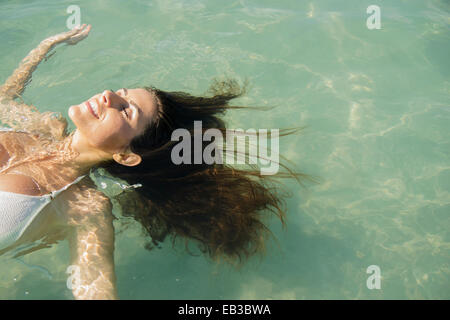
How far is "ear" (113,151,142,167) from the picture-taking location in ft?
9.48

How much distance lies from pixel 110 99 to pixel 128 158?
442 mm

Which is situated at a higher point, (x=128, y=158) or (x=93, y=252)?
(x=128, y=158)

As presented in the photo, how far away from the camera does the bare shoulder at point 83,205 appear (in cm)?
297

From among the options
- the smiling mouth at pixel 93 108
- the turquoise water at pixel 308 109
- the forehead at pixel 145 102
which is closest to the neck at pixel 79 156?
the smiling mouth at pixel 93 108

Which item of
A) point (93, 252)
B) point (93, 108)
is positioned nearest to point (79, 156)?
point (93, 108)

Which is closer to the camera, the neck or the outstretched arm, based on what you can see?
the neck

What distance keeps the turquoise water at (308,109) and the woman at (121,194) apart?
25cm

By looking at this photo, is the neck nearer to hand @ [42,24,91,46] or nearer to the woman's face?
the woman's face

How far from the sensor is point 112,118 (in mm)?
2732

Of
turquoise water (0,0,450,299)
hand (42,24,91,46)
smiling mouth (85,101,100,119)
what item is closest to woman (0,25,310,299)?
smiling mouth (85,101,100,119)

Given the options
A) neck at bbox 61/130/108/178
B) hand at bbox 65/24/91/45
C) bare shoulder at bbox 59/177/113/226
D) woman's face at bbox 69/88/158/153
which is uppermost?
hand at bbox 65/24/91/45

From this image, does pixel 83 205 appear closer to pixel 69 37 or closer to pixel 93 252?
pixel 93 252

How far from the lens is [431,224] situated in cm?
345

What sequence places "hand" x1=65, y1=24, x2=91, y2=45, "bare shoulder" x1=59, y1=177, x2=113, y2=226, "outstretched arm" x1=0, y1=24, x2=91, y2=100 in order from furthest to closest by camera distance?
"hand" x1=65, y1=24, x2=91, y2=45 < "outstretched arm" x1=0, y1=24, x2=91, y2=100 < "bare shoulder" x1=59, y1=177, x2=113, y2=226
